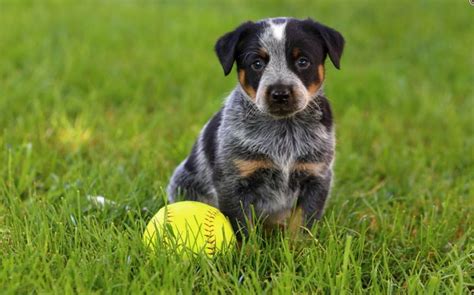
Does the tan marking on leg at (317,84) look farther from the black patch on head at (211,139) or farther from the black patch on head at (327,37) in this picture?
the black patch on head at (211,139)

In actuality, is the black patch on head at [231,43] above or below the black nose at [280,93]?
above

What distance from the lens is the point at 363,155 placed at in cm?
586

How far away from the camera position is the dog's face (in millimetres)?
3742

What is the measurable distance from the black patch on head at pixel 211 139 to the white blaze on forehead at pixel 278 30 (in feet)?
2.43

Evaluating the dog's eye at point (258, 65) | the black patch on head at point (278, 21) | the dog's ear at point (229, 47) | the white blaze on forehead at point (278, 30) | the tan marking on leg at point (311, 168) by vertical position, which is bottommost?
the tan marking on leg at point (311, 168)

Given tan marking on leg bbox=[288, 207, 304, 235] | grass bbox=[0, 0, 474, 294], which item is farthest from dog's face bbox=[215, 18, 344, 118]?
grass bbox=[0, 0, 474, 294]

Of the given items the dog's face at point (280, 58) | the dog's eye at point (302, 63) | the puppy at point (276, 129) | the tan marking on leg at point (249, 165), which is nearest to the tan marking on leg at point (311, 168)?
the puppy at point (276, 129)

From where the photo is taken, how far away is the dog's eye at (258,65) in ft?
12.6

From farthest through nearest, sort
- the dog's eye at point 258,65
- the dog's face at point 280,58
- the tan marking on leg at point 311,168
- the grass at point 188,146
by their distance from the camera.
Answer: the tan marking on leg at point 311,168
the dog's eye at point 258,65
the dog's face at point 280,58
the grass at point 188,146

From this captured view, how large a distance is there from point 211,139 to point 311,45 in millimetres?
904

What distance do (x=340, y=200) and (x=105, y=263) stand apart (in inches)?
78.0

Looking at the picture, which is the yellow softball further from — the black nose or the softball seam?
the black nose

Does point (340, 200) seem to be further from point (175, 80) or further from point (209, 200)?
point (175, 80)

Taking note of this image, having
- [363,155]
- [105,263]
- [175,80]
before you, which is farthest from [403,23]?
[105,263]
